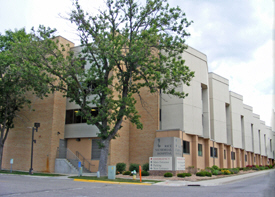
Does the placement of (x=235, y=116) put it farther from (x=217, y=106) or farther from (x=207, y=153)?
(x=207, y=153)

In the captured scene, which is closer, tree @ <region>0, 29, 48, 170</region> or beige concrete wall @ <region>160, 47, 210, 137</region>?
tree @ <region>0, 29, 48, 170</region>

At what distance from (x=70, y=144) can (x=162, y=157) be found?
37.8ft

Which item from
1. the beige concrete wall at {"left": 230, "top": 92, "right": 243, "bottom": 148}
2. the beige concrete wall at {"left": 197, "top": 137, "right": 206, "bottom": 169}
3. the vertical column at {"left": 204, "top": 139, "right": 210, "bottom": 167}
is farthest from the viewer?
the beige concrete wall at {"left": 230, "top": 92, "right": 243, "bottom": 148}

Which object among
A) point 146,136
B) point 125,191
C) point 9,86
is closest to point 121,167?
point 146,136

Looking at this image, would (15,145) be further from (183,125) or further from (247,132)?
(247,132)

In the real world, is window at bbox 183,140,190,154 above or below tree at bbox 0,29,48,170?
below

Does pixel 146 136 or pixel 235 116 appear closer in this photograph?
pixel 146 136

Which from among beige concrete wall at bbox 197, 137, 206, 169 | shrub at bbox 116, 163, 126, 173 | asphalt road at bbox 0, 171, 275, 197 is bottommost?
asphalt road at bbox 0, 171, 275, 197

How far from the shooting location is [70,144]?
32.6m

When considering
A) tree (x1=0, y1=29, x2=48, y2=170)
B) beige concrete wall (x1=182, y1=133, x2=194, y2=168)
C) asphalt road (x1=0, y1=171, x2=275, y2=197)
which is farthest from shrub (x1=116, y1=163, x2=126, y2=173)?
asphalt road (x1=0, y1=171, x2=275, y2=197)

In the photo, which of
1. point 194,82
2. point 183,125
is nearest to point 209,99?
point 194,82

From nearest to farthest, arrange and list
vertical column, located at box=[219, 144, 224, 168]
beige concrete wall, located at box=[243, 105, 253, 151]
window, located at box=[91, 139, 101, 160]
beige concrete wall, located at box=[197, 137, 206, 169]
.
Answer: window, located at box=[91, 139, 101, 160] < beige concrete wall, located at box=[197, 137, 206, 169] < vertical column, located at box=[219, 144, 224, 168] < beige concrete wall, located at box=[243, 105, 253, 151]

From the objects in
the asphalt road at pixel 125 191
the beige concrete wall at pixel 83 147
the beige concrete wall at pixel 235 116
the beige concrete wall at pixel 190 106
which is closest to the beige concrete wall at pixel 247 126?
the beige concrete wall at pixel 235 116

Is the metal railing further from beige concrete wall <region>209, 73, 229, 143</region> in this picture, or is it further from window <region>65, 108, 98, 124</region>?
beige concrete wall <region>209, 73, 229, 143</region>
